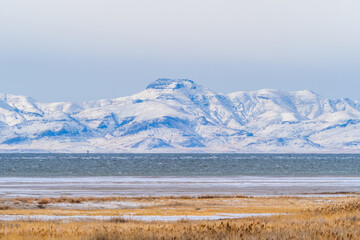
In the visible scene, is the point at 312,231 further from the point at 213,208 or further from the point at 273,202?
the point at 273,202

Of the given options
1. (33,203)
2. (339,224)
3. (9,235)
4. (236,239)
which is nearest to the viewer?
(236,239)

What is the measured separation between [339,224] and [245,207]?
21063 mm

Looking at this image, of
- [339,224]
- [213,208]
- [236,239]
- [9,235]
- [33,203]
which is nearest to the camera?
[236,239]

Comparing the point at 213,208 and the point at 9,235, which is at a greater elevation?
the point at 9,235

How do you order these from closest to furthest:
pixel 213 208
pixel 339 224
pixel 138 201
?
1. pixel 339 224
2. pixel 213 208
3. pixel 138 201

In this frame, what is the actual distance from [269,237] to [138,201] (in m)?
29.4

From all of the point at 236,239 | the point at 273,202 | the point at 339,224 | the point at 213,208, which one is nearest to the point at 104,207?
the point at 213,208

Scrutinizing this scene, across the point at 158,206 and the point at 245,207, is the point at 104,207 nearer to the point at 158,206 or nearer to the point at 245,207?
the point at 158,206

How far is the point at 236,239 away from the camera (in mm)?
15945

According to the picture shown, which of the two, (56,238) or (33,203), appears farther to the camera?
(33,203)

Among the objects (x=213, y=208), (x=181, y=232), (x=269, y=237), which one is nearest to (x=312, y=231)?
(x=269, y=237)

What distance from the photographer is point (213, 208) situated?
3975cm

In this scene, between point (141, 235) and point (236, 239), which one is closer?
point (236, 239)

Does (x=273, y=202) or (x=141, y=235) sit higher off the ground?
(x=141, y=235)
